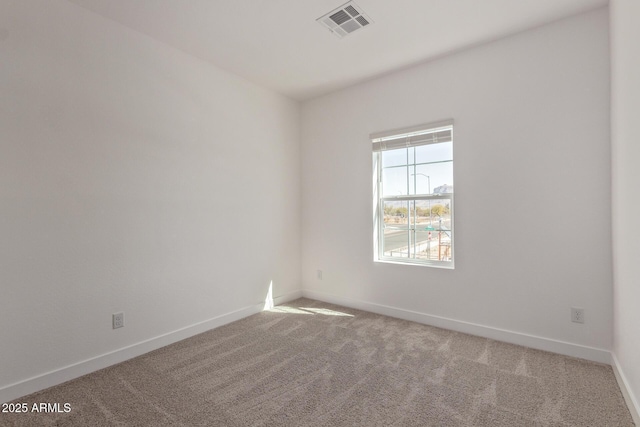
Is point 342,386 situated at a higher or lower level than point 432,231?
lower

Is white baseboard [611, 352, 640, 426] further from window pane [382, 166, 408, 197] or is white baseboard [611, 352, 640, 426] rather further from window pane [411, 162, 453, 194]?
window pane [382, 166, 408, 197]

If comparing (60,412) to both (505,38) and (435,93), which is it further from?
(505,38)

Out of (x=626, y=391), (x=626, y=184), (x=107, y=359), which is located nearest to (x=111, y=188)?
(x=107, y=359)

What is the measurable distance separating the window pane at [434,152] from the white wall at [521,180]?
0.58ft

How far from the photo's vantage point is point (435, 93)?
125 inches

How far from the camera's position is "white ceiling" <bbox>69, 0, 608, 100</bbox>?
2.34m

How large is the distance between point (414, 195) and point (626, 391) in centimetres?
217

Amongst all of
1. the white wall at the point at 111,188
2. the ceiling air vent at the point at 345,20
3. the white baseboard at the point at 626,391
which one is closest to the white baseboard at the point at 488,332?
the white baseboard at the point at 626,391

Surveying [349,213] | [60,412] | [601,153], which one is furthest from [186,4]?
[601,153]

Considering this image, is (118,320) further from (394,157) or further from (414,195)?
(394,157)

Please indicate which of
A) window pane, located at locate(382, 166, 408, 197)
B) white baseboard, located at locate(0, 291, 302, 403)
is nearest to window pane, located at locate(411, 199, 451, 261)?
window pane, located at locate(382, 166, 408, 197)

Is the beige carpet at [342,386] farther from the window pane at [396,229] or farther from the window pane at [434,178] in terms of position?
the window pane at [434,178]

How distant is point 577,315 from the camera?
8.18 feet

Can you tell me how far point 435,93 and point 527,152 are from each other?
1.05 meters
